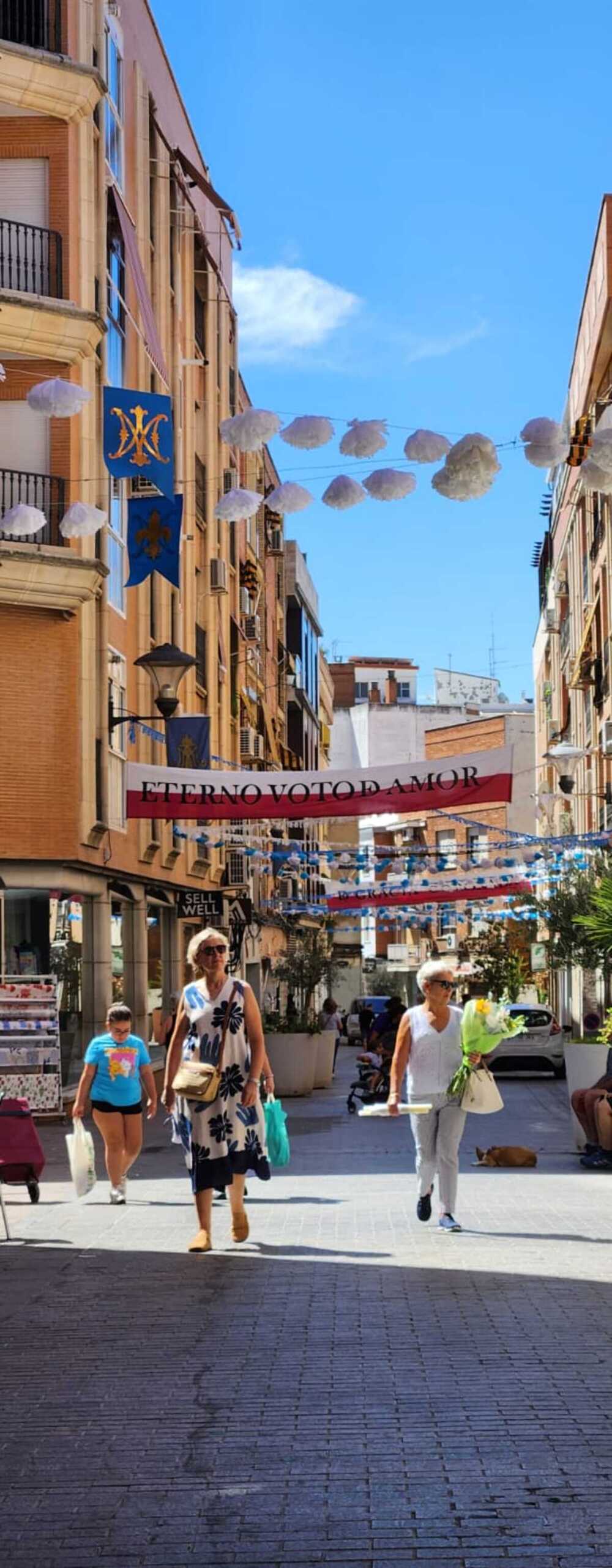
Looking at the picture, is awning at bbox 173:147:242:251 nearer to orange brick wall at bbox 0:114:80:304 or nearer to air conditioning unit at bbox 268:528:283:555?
orange brick wall at bbox 0:114:80:304

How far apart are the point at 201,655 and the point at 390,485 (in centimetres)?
2657

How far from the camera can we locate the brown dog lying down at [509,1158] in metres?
16.9

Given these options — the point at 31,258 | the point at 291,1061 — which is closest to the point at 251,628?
the point at 291,1061

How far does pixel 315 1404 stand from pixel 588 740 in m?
39.9

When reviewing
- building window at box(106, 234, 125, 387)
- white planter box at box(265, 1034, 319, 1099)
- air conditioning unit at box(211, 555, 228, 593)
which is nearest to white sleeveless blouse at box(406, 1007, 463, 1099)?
building window at box(106, 234, 125, 387)

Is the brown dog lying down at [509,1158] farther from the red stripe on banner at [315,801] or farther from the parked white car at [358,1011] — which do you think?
the parked white car at [358,1011]

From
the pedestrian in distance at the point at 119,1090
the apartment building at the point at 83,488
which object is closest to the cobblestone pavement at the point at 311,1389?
the pedestrian in distance at the point at 119,1090

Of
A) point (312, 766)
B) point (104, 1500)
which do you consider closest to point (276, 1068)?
point (104, 1500)

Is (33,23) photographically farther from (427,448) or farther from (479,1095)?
(479,1095)

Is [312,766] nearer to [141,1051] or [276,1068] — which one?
[276,1068]

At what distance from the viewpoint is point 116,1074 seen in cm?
1411

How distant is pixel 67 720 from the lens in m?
25.4

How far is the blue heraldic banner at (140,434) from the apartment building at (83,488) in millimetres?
2210

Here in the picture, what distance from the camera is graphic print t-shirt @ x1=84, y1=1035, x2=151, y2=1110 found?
1412cm
